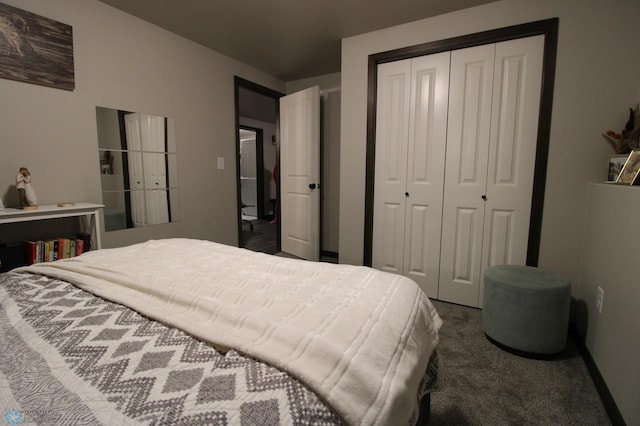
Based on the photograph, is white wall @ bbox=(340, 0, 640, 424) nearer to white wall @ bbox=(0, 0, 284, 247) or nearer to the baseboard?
the baseboard

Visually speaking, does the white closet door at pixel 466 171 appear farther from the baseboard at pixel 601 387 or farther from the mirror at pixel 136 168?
the mirror at pixel 136 168

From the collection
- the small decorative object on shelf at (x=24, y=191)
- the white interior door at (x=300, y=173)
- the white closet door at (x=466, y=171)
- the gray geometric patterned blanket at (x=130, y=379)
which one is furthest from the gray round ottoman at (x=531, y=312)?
the small decorative object on shelf at (x=24, y=191)

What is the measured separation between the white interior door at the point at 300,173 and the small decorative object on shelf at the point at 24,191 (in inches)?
92.2

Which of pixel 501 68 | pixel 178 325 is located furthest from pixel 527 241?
pixel 178 325

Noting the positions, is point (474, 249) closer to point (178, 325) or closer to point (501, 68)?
point (501, 68)

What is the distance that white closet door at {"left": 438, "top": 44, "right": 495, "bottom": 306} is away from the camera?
7.50 ft

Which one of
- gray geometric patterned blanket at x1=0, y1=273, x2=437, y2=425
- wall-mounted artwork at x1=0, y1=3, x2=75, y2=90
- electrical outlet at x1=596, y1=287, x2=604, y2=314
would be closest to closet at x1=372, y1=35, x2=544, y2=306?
electrical outlet at x1=596, y1=287, x2=604, y2=314

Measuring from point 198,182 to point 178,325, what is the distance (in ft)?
8.25

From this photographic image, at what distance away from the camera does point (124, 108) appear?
7.84 feet

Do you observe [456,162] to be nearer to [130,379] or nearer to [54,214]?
[130,379]

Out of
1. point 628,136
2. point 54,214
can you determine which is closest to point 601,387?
point 628,136

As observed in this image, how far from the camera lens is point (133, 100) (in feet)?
8.02

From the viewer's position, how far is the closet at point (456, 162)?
7.18 ft

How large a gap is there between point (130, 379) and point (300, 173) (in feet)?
10.2
